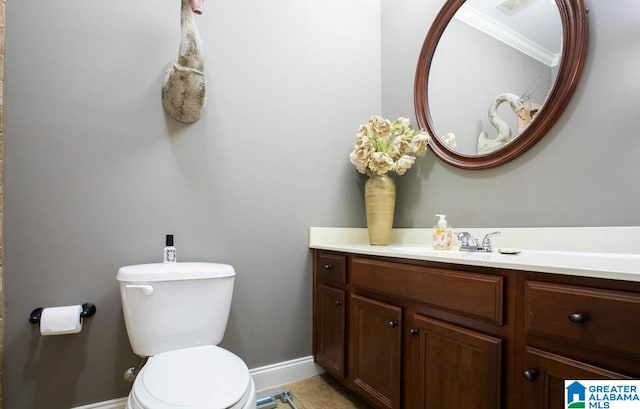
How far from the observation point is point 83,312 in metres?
1.28

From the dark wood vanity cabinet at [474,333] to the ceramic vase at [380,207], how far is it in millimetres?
294

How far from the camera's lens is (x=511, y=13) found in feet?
4.49

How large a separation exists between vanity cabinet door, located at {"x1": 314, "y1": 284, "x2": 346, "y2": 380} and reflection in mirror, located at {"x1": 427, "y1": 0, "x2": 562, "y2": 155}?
0.99 metres

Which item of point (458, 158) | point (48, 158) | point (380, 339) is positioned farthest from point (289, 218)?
point (48, 158)

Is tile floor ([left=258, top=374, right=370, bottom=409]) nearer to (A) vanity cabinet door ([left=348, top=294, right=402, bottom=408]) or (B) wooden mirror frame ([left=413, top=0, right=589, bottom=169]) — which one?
(A) vanity cabinet door ([left=348, top=294, right=402, bottom=408])

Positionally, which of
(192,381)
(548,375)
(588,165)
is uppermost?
(588,165)

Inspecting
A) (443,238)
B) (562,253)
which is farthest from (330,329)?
(562,253)

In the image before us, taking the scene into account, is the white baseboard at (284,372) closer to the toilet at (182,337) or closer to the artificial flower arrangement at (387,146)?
the toilet at (182,337)

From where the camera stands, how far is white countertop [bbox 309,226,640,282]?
73 centimetres

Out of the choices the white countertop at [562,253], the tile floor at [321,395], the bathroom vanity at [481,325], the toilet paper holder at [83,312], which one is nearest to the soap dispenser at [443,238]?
the white countertop at [562,253]

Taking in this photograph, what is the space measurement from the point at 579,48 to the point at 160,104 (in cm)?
173

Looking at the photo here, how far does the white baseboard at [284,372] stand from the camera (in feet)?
5.47

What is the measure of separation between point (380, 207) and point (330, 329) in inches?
27.6

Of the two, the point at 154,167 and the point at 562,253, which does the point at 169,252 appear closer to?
the point at 154,167
